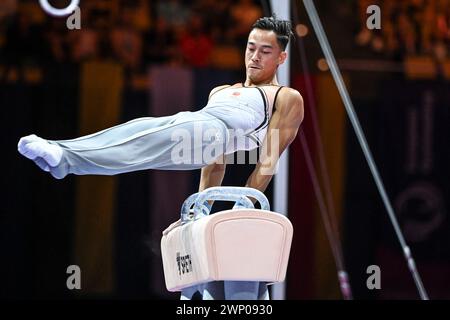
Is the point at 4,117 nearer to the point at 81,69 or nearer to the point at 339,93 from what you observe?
the point at 81,69

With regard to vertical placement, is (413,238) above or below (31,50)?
below

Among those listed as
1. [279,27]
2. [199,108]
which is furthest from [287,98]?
[199,108]

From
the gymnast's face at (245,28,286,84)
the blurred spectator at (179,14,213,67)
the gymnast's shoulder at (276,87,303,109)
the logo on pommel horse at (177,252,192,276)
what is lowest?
the logo on pommel horse at (177,252,192,276)

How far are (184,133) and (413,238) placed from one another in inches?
120

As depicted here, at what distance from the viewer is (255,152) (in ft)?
15.0

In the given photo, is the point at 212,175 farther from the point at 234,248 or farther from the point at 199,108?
the point at 199,108

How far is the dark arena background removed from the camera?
6375 mm

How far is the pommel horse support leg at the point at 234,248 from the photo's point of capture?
3.86 metres

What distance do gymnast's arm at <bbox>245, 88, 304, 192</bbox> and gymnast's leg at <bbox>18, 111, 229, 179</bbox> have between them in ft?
0.61

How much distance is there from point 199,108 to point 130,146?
2.22m

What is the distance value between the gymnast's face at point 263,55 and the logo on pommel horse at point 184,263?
33.8 inches

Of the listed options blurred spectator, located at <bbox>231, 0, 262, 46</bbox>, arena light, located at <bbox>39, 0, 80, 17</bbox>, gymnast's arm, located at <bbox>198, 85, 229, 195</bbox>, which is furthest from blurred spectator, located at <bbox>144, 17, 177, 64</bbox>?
gymnast's arm, located at <bbox>198, 85, 229, 195</bbox>

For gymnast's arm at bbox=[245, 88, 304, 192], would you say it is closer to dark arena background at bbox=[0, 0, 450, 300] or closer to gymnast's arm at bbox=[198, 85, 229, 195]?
gymnast's arm at bbox=[198, 85, 229, 195]
